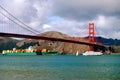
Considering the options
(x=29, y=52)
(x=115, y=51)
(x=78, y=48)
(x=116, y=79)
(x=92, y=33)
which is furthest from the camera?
(x=78, y=48)

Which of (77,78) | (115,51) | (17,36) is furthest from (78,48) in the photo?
(77,78)

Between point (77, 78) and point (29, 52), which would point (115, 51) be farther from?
point (77, 78)

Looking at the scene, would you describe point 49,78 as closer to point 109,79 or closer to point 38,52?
point 109,79

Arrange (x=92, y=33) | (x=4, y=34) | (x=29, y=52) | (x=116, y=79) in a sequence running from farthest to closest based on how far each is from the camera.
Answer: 1. (x=29, y=52)
2. (x=92, y=33)
3. (x=4, y=34)
4. (x=116, y=79)

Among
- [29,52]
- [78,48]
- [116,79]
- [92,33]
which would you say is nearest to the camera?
[116,79]

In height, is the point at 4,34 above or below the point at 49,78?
above

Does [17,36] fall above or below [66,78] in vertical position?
above

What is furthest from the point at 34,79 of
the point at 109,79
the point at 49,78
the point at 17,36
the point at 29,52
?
the point at 29,52

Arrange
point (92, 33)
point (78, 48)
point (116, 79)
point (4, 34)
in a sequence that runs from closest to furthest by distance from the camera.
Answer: point (116, 79)
point (4, 34)
point (92, 33)
point (78, 48)

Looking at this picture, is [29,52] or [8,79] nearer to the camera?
[8,79]
